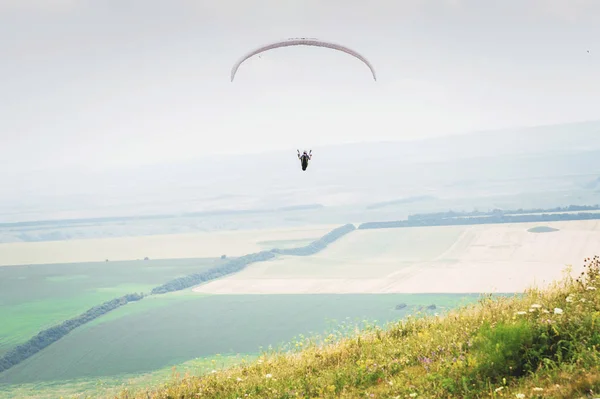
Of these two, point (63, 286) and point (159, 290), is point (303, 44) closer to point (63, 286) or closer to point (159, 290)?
point (159, 290)

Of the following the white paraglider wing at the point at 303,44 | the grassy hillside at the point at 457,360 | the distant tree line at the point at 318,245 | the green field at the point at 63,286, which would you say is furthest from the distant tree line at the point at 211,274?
the grassy hillside at the point at 457,360

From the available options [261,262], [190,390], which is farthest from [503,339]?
[261,262]

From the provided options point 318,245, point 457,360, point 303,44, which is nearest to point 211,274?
point 318,245

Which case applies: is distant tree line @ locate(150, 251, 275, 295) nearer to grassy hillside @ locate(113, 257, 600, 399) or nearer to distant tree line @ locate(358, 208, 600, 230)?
distant tree line @ locate(358, 208, 600, 230)

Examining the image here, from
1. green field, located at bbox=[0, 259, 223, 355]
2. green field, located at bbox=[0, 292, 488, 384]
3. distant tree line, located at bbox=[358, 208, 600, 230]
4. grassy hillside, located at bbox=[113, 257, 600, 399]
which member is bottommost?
green field, located at bbox=[0, 292, 488, 384]

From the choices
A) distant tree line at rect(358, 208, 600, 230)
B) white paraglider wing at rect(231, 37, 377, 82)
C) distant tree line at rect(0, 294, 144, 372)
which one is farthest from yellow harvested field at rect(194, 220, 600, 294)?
white paraglider wing at rect(231, 37, 377, 82)

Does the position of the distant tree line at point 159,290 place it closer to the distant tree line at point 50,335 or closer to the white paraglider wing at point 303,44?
the distant tree line at point 50,335

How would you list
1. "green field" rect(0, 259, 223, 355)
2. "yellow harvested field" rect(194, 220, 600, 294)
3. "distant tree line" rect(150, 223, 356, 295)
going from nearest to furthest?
"yellow harvested field" rect(194, 220, 600, 294), "green field" rect(0, 259, 223, 355), "distant tree line" rect(150, 223, 356, 295)
